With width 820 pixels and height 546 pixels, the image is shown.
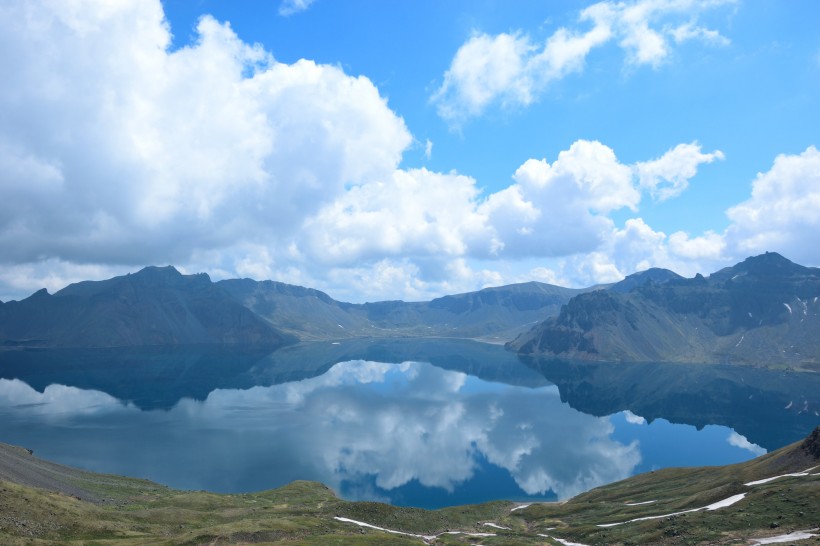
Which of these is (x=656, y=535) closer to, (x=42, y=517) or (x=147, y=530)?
(x=147, y=530)

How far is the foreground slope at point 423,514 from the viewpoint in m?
60.8

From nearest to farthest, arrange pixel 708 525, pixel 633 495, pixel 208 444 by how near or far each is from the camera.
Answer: pixel 708 525
pixel 633 495
pixel 208 444

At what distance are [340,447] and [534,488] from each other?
77.4 m

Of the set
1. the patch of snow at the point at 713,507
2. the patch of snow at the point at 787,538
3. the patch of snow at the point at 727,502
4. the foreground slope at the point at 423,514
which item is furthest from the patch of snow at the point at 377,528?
the patch of snow at the point at 727,502

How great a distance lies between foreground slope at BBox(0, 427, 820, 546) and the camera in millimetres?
60750

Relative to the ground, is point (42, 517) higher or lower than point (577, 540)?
higher

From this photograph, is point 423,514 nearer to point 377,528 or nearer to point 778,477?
point 377,528

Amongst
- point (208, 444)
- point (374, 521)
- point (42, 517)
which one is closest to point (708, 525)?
point (374, 521)

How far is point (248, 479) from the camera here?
482 feet

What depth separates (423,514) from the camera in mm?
95375

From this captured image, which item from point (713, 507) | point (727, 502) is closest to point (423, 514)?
point (713, 507)

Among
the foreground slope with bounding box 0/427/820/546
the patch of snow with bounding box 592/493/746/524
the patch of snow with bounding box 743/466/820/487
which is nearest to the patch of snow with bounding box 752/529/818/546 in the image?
the foreground slope with bounding box 0/427/820/546

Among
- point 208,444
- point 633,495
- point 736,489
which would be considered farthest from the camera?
point 208,444

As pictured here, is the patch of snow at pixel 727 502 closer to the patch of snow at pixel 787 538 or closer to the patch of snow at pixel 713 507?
the patch of snow at pixel 713 507
